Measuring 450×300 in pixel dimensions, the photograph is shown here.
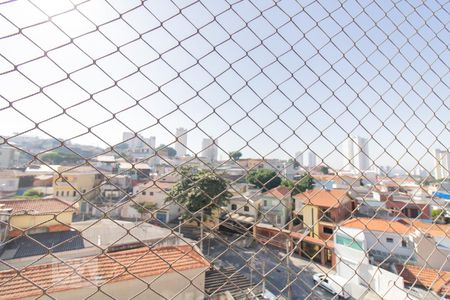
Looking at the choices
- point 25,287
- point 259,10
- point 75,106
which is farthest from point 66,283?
point 259,10

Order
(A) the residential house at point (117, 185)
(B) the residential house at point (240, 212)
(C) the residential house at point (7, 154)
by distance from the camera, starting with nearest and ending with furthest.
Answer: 1. (C) the residential house at point (7, 154)
2. (A) the residential house at point (117, 185)
3. (B) the residential house at point (240, 212)

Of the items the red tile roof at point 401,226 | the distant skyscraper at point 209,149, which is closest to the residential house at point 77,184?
the distant skyscraper at point 209,149

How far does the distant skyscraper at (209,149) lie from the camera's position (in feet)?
2.19

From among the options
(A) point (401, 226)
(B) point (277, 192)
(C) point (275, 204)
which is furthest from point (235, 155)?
(A) point (401, 226)

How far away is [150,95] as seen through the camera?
587mm

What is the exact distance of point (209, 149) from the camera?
0.71 m

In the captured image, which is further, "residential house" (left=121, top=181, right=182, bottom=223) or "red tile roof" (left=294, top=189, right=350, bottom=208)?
"red tile roof" (left=294, top=189, right=350, bottom=208)

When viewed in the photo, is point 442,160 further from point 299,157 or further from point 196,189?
point 196,189

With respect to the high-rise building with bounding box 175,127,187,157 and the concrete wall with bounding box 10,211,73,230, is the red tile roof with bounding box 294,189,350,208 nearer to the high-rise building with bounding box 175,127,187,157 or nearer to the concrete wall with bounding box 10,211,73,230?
the high-rise building with bounding box 175,127,187,157

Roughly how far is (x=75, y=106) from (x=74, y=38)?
143 millimetres

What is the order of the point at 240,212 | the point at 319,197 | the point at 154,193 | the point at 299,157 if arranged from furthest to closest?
the point at 154,193, the point at 319,197, the point at 240,212, the point at 299,157

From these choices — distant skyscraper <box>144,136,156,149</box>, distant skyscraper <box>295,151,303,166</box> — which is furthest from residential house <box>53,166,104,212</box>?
distant skyscraper <box>295,151,303,166</box>

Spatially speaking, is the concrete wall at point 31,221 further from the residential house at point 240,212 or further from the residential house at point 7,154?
the residential house at point 240,212

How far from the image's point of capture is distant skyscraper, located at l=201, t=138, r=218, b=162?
669 mm
